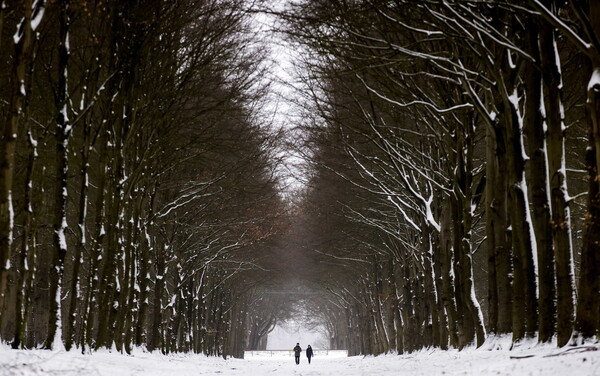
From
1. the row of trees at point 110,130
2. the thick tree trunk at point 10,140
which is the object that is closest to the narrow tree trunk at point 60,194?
the row of trees at point 110,130

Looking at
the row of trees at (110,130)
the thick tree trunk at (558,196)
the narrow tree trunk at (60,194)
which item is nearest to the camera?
the thick tree trunk at (558,196)

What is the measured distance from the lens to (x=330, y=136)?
68.7 feet

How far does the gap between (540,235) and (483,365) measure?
6.76ft

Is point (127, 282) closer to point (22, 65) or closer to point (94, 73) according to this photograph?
point (94, 73)

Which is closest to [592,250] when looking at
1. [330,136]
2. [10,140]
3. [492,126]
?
[492,126]

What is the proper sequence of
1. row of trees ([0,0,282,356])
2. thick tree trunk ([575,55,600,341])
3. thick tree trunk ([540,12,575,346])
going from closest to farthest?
thick tree trunk ([575,55,600,341])
thick tree trunk ([540,12,575,346])
row of trees ([0,0,282,356])

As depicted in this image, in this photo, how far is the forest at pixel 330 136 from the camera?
9.28 metres

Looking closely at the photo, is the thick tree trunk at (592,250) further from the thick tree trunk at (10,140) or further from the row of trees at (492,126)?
the thick tree trunk at (10,140)

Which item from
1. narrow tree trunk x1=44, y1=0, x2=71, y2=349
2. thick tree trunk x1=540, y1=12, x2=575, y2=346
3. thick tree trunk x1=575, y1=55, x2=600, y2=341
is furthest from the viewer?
narrow tree trunk x1=44, y1=0, x2=71, y2=349

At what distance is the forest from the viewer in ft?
30.5

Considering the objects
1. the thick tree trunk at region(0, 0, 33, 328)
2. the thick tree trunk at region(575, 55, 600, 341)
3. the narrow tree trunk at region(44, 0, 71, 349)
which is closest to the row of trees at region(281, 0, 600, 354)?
the thick tree trunk at region(575, 55, 600, 341)

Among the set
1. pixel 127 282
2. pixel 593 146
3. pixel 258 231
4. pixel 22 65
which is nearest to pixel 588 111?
pixel 593 146

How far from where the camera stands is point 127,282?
17672mm

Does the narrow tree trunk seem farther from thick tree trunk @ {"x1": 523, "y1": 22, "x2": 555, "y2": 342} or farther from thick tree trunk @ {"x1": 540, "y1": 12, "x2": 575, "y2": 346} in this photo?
thick tree trunk @ {"x1": 540, "y1": 12, "x2": 575, "y2": 346}
